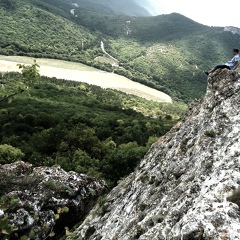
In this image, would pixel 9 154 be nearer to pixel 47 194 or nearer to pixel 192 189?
pixel 47 194

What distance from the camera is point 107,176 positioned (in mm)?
40125

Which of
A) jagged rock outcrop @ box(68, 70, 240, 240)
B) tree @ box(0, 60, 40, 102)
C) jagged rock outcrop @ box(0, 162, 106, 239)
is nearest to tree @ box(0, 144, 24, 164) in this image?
jagged rock outcrop @ box(0, 162, 106, 239)

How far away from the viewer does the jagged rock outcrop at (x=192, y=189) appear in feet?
32.9

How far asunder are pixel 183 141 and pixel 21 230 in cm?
1143

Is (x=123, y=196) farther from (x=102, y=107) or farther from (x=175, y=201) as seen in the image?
(x=102, y=107)

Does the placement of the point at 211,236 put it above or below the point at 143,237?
above

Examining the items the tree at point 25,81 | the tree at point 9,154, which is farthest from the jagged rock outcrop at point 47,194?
the tree at point 9,154

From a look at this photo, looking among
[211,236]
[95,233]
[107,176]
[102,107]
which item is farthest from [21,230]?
[102,107]

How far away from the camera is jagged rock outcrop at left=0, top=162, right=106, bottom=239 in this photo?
67.2 feet

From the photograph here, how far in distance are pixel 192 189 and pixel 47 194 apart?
13.4m

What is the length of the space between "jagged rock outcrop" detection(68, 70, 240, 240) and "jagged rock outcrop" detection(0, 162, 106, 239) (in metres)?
2.75

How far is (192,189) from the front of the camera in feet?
40.2

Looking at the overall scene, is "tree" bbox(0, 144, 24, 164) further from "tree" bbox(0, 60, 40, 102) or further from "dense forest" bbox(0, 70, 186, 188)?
"tree" bbox(0, 60, 40, 102)

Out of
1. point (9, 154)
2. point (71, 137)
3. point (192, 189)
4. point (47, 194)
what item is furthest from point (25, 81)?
point (71, 137)
